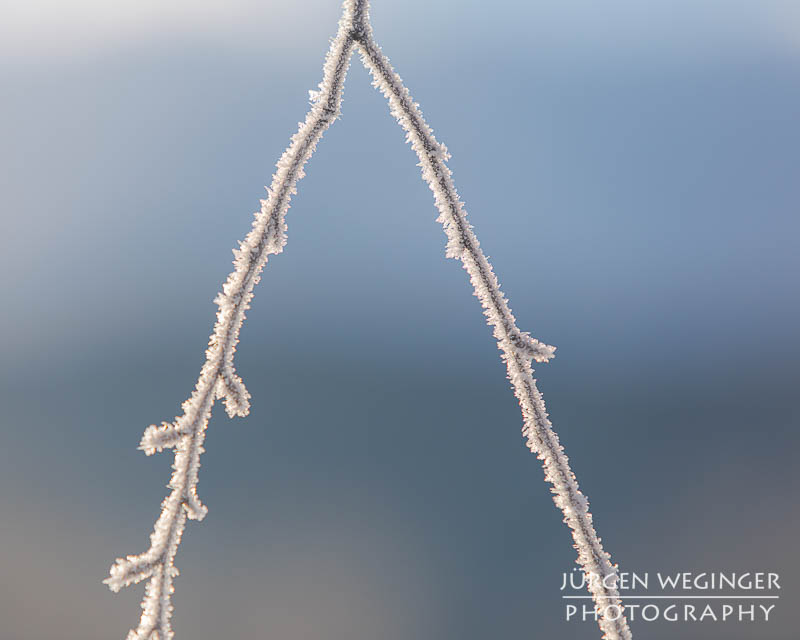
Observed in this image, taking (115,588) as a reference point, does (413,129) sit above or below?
Result: above

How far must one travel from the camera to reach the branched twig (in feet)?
0.94

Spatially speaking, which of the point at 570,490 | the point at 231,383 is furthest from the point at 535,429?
the point at 231,383

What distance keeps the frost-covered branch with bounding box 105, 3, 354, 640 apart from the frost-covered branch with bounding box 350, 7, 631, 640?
3 cm

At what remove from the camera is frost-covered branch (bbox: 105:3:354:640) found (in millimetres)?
283

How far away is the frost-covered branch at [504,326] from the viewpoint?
12.9 inches

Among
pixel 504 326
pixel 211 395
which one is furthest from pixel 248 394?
pixel 504 326

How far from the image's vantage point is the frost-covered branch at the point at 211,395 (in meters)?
0.28

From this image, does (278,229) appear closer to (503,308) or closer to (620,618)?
(503,308)

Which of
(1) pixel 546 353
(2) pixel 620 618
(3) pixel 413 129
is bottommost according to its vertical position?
(2) pixel 620 618

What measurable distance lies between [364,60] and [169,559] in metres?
0.27

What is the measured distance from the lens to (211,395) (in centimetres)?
29

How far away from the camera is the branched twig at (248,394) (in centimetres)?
29

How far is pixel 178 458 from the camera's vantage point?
0.94ft

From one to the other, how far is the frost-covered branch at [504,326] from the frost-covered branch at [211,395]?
1.3 inches
